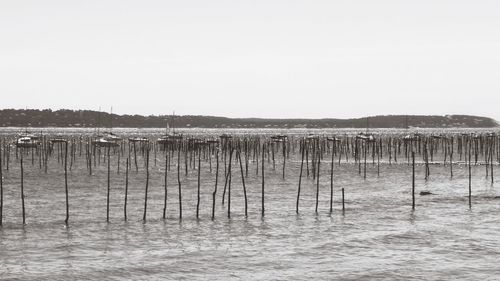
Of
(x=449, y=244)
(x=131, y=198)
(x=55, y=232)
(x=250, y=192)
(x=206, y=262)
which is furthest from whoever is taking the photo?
(x=250, y=192)

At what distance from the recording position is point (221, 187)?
3359 cm

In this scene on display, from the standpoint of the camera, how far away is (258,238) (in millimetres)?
19391

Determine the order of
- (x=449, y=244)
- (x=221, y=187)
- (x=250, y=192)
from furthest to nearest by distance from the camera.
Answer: (x=221, y=187), (x=250, y=192), (x=449, y=244)

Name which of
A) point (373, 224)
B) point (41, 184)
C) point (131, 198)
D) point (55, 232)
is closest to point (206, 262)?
point (55, 232)

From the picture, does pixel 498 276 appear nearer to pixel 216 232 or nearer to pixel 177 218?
pixel 216 232

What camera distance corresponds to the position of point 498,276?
14984 millimetres

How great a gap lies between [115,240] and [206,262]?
3603 mm

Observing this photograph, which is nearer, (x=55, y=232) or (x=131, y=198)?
(x=55, y=232)

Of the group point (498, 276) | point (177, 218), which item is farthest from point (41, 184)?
point (498, 276)

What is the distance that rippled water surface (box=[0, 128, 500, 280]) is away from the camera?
1548 cm

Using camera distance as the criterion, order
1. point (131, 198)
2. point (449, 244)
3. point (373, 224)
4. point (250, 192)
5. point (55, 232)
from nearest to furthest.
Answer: point (449, 244), point (55, 232), point (373, 224), point (131, 198), point (250, 192)

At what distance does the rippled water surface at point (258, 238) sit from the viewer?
15.5 metres

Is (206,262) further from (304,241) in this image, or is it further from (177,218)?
(177,218)

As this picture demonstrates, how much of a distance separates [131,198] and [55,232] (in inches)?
352
